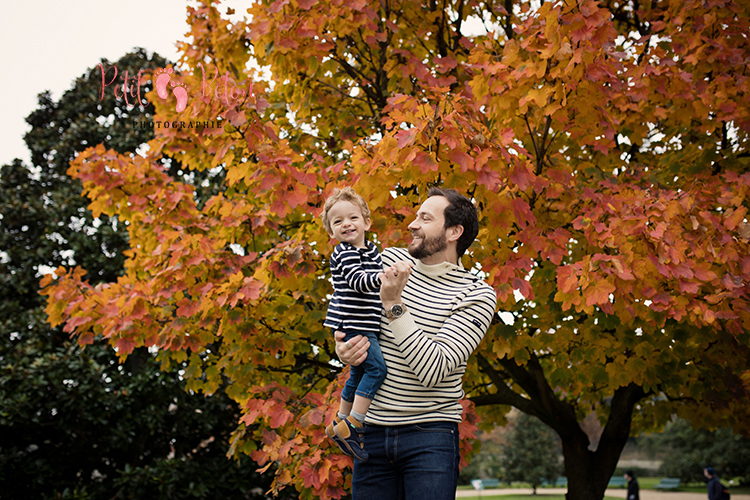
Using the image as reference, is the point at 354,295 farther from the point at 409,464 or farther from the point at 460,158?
the point at 460,158

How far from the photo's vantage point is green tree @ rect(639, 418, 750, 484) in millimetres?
16922

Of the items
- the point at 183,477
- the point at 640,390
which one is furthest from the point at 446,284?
the point at 183,477

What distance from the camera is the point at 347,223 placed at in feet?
6.80

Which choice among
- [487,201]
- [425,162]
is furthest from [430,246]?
[487,201]

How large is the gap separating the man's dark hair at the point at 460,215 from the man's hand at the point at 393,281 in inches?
13.3

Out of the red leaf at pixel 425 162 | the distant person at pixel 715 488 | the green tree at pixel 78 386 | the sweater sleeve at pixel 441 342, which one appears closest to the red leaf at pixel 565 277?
the red leaf at pixel 425 162

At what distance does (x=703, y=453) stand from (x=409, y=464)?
20398 millimetres

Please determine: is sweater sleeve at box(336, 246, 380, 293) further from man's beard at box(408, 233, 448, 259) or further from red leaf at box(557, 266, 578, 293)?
red leaf at box(557, 266, 578, 293)

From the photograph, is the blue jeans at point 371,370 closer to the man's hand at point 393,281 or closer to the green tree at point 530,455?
the man's hand at point 393,281

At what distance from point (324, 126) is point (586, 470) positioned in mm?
A: 4402

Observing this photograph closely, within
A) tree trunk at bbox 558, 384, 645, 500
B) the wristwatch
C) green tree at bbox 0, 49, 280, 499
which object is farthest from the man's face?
green tree at bbox 0, 49, 280, 499

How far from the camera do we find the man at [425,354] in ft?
6.04

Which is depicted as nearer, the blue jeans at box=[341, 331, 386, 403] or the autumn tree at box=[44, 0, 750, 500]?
the blue jeans at box=[341, 331, 386, 403]

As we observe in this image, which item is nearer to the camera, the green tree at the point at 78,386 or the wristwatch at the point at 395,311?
the wristwatch at the point at 395,311
